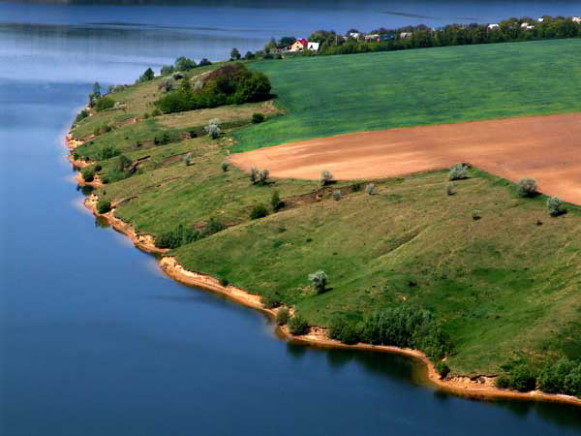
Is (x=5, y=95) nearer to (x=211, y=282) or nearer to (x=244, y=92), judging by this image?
(x=244, y=92)

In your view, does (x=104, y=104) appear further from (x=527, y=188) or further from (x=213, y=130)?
(x=527, y=188)

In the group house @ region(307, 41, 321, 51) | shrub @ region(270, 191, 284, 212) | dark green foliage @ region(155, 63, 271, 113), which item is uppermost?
house @ region(307, 41, 321, 51)

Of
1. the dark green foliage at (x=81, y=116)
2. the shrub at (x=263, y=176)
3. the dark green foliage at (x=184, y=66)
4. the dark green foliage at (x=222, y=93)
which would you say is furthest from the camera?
the dark green foliage at (x=184, y=66)

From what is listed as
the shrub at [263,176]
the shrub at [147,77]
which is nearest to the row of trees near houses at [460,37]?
the shrub at [147,77]

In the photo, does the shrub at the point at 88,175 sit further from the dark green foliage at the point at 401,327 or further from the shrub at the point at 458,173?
the dark green foliage at the point at 401,327

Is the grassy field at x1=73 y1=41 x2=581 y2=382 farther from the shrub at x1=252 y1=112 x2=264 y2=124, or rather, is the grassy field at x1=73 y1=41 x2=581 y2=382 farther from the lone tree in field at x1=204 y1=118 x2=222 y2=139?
the lone tree in field at x1=204 y1=118 x2=222 y2=139

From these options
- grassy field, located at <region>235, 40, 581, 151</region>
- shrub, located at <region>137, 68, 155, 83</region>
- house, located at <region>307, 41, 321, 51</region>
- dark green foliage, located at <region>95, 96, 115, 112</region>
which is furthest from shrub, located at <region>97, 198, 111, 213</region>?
house, located at <region>307, 41, 321, 51</region>
